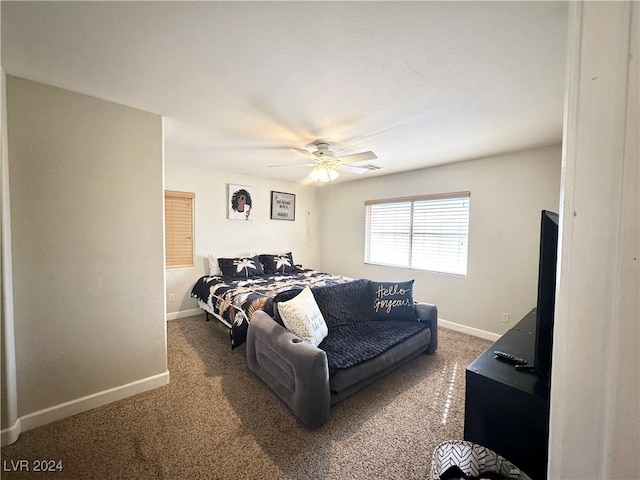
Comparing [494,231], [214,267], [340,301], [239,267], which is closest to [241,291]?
[239,267]

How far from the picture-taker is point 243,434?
1.66 metres

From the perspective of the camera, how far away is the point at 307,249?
533 centimetres

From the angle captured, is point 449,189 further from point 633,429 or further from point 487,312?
point 633,429

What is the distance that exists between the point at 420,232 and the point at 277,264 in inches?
93.8

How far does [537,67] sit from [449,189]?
212 centimetres

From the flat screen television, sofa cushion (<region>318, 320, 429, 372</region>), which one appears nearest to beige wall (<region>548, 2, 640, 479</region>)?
the flat screen television

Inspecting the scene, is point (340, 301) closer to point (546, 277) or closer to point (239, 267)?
point (546, 277)

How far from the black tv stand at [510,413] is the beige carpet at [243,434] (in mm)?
523

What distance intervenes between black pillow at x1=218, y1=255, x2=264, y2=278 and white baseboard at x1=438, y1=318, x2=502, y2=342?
9.40 feet

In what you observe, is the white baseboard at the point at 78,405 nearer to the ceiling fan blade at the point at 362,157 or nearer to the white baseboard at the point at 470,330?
the ceiling fan blade at the point at 362,157

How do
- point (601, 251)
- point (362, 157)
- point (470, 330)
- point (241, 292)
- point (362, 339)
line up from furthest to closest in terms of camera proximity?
point (470, 330), point (241, 292), point (362, 157), point (362, 339), point (601, 251)

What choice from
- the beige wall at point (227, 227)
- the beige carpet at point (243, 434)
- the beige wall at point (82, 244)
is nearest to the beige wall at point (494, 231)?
the beige carpet at point (243, 434)

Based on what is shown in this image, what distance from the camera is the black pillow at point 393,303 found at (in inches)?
107

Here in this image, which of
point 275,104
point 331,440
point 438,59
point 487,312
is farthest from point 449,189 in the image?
point 331,440
